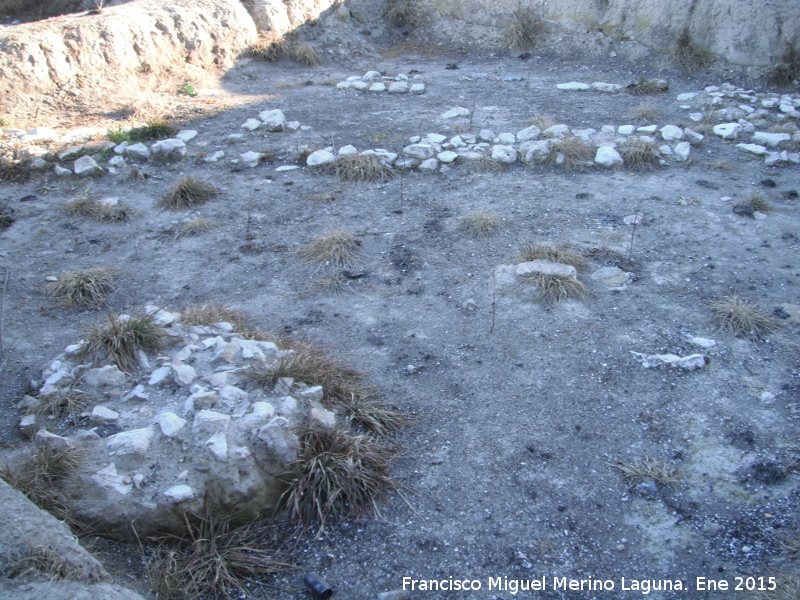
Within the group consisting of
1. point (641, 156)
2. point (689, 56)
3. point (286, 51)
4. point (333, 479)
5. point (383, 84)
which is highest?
point (286, 51)

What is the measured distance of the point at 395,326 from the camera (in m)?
4.55

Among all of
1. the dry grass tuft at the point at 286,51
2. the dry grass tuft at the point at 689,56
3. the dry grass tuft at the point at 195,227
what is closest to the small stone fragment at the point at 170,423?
the dry grass tuft at the point at 195,227

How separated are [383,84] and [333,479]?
7636 mm

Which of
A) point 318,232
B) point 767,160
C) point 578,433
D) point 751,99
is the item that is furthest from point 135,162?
point 751,99

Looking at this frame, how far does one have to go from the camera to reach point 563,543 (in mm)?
2939

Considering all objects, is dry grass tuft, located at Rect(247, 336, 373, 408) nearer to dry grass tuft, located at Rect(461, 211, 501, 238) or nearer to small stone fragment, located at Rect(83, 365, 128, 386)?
small stone fragment, located at Rect(83, 365, 128, 386)

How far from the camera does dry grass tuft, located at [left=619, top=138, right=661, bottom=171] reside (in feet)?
21.9

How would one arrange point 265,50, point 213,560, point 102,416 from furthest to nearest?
Answer: point 265,50 < point 102,416 < point 213,560

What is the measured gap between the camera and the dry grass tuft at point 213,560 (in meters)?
2.67

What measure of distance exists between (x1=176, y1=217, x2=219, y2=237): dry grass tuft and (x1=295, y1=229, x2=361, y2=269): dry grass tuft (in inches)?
39.3

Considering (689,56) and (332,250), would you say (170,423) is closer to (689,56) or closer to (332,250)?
(332,250)

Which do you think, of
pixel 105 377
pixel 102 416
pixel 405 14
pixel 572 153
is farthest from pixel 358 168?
pixel 405 14

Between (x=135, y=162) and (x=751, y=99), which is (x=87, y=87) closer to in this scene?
(x=135, y=162)

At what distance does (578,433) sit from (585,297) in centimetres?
141
